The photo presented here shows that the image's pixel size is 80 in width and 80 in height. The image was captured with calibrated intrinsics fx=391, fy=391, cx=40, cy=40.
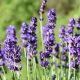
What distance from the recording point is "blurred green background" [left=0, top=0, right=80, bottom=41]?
1208 centimetres

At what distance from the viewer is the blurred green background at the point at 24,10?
39.6ft

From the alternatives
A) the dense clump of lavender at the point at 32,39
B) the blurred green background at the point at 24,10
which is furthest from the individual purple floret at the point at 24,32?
the blurred green background at the point at 24,10

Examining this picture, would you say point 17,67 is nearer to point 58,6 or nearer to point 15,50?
point 15,50

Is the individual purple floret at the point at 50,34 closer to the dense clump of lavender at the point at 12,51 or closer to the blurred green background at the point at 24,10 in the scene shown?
the dense clump of lavender at the point at 12,51

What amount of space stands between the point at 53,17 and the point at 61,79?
0.92 m

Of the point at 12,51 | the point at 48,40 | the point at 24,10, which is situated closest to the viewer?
the point at 12,51

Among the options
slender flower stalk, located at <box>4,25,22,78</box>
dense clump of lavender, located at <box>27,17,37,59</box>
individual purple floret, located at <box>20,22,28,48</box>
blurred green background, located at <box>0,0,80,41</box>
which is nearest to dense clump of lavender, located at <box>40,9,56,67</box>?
dense clump of lavender, located at <box>27,17,37,59</box>

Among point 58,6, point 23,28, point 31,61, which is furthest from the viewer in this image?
point 58,6

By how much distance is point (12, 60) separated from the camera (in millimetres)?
3895

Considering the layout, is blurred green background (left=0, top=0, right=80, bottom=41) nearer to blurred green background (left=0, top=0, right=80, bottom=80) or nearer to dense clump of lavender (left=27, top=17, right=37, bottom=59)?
blurred green background (left=0, top=0, right=80, bottom=80)

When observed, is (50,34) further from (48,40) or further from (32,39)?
(32,39)

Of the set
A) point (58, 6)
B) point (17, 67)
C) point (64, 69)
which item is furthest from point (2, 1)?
point (17, 67)

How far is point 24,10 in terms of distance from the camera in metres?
12.6

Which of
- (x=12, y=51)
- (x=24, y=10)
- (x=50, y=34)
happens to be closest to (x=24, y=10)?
(x=24, y=10)
